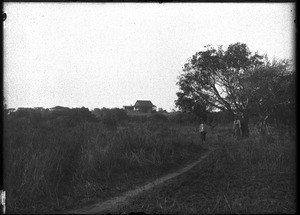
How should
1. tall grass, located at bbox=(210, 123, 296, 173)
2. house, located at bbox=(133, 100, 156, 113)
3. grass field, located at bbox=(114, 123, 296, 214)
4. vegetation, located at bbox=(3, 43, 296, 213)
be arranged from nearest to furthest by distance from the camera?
grass field, located at bbox=(114, 123, 296, 214)
vegetation, located at bbox=(3, 43, 296, 213)
tall grass, located at bbox=(210, 123, 296, 173)
house, located at bbox=(133, 100, 156, 113)

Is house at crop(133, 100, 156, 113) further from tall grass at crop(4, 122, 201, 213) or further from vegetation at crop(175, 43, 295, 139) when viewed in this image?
tall grass at crop(4, 122, 201, 213)

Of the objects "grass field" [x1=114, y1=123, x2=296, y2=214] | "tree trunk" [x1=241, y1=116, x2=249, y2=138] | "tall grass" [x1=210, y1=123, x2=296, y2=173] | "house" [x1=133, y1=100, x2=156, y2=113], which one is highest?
"house" [x1=133, y1=100, x2=156, y2=113]

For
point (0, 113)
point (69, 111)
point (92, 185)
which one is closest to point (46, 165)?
point (92, 185)

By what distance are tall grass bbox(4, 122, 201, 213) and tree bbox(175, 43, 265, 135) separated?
28.4ft

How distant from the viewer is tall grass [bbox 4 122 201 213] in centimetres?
575

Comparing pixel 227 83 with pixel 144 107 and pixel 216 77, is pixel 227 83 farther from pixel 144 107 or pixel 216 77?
pixel 144 107

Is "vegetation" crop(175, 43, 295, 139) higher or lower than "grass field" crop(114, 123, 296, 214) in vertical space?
higher

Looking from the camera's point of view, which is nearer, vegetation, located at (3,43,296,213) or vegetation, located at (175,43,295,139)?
vegetation, located at (3,43,296,213)

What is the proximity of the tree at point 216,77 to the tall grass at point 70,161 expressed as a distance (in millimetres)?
8647

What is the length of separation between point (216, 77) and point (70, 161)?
14.1 metres

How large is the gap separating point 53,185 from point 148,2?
487 centimetres

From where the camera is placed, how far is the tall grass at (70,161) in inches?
226

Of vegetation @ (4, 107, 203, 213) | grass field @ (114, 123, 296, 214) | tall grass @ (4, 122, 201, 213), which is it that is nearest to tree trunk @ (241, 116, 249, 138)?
vegetation @ (4, 107, 203, 213)

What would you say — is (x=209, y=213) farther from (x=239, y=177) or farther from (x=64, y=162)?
(x=64, y=162)
